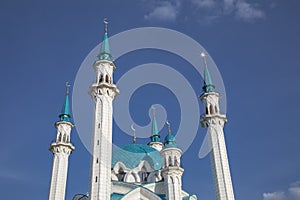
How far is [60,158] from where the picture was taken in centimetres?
3084

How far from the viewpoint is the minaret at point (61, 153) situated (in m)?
28.7

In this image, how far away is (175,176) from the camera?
2923cm

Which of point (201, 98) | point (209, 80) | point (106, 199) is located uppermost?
point (209, 80)

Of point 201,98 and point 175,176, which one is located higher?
point 201,98

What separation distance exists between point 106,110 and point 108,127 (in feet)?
4.97

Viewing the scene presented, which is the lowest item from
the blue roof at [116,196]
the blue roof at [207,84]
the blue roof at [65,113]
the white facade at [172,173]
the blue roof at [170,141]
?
the blue roof at [116,196]

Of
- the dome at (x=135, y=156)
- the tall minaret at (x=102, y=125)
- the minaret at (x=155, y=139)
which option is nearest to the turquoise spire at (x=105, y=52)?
the tall minaret at (x=102, y=125)

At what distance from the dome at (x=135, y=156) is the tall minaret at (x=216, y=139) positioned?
7690 millimetres

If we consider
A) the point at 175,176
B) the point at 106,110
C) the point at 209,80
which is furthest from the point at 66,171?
the point at 209,80

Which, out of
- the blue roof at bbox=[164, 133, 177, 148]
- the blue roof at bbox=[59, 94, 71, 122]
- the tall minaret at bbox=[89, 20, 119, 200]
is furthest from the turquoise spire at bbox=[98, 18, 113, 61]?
the blue roof at bbox=[164, 133, 177, 148]

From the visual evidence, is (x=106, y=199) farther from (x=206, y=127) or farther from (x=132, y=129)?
(x=132, y=129)

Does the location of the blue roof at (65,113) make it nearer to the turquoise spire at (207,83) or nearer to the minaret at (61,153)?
the minaret at (61,153)

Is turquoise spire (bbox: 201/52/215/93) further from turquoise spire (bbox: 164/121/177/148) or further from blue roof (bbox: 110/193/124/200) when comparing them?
blue roof (bbox: 110/193/124/200)

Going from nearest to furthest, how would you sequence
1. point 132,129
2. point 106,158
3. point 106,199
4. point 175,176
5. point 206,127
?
point 106,199 → point 106,158 → point 175,176 → point 206,127 → point 132,129
